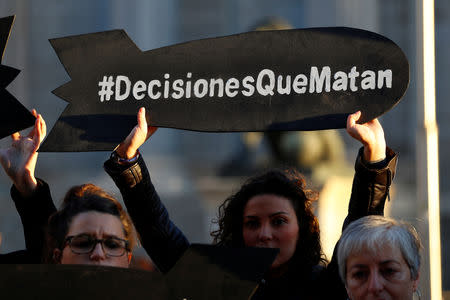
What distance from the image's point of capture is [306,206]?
264 centimetres

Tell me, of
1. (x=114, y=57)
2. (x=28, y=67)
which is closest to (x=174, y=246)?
(x=114, y=57)

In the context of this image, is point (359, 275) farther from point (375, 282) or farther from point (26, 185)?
point (26, 185)

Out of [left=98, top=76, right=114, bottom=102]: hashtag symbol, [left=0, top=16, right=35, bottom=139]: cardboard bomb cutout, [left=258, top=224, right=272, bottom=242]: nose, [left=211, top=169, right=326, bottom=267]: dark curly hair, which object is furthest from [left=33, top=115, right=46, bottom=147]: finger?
[left=258, top=224, right=272, bottom=242]: nose

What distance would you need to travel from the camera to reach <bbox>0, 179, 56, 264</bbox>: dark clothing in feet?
9.03

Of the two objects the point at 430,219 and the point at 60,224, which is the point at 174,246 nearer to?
the point at 60,224

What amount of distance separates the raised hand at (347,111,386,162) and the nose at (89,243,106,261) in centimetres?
65

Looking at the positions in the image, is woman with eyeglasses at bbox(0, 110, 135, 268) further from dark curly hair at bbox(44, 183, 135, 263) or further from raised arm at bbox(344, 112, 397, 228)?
raised arm at bbox(344, 112, 397, 228)

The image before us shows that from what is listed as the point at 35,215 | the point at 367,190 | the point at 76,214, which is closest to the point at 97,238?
the point at 76,214

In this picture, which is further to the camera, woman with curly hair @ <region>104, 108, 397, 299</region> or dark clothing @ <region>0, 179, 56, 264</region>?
dark clothing @ <region>0, 179, 56, 264</region>

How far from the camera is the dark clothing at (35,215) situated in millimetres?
2752

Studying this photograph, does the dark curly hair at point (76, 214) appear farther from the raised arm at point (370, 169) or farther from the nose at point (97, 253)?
the raised arm at point (370, 169)

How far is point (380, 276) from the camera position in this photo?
7.25ft

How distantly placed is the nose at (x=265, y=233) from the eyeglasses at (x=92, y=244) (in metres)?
0.33

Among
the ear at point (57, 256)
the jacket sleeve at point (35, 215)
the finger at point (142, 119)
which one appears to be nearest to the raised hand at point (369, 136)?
the finger at point (142, 119)
